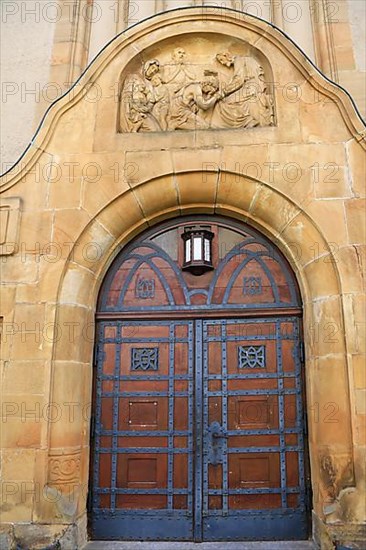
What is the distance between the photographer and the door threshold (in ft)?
14.3

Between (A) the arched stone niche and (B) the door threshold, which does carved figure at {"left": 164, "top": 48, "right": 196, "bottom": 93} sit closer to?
(A) the arched stone niche

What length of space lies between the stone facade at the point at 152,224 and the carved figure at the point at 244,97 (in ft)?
0.32

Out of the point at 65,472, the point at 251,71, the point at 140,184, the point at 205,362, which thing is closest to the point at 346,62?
the point at 251,71

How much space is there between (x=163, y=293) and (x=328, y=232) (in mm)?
1813

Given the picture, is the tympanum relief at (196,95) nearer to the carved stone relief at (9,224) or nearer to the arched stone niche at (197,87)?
the arched stone niche at (197,87)

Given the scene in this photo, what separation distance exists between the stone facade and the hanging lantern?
0.87 ft

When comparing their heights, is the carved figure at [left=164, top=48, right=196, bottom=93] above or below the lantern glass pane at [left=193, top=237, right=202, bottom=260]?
above

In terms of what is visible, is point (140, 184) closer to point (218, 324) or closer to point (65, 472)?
point (218, 324)

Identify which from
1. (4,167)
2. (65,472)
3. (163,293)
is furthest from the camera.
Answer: (4,167)

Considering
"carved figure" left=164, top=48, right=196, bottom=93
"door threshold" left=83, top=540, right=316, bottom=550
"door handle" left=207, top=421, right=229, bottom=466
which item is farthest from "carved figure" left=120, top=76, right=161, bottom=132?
"door threshold" left=83, top=540, right=316, bottom=550

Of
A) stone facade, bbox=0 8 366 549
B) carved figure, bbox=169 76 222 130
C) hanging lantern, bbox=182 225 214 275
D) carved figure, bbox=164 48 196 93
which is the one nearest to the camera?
stone facade, bbox=0 8 366 549

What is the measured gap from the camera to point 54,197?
4.89m

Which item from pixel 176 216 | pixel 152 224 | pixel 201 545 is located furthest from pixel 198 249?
pixel 201 545

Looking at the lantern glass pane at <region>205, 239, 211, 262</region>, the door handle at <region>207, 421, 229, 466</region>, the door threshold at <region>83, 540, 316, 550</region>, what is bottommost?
the door threshold at <region>83, 540, 316, 550</region>
